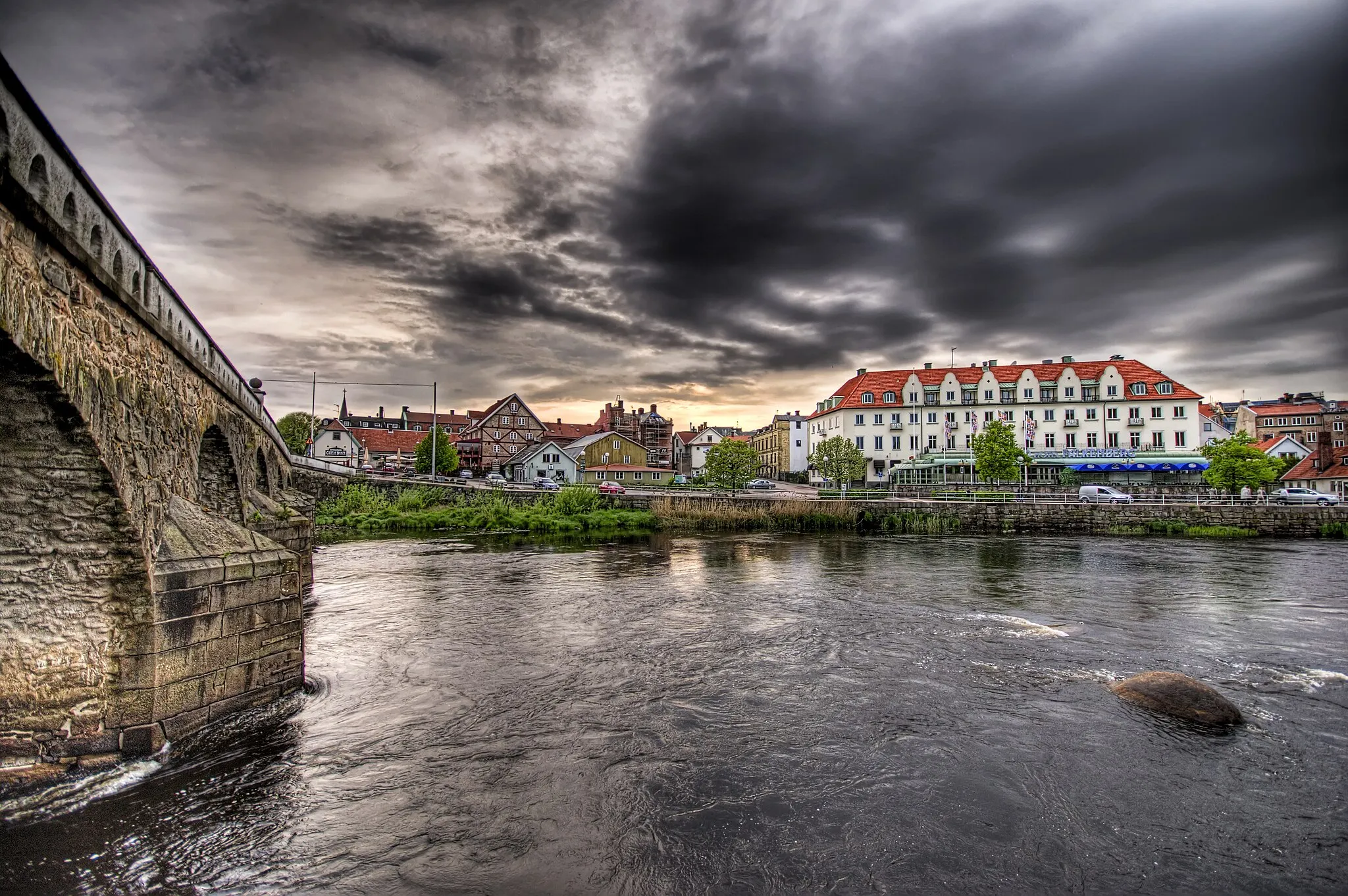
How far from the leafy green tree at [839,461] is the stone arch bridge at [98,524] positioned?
5457cm

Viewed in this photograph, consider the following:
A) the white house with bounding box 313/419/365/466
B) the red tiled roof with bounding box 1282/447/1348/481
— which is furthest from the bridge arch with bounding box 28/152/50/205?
the white house with bounding box 313/419/365/466

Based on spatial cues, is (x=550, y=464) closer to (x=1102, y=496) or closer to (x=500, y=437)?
(x=500, y=437)

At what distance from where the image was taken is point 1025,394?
7844cm

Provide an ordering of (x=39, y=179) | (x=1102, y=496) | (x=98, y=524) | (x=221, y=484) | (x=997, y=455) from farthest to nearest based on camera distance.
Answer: (x=997, y=455)
(x=1102, y=496)
(x=221, y=484)
(x=98, y=524)
(x=39, y=179)

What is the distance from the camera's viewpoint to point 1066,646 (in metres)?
13.8

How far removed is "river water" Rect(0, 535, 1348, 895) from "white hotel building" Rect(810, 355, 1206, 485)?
6126cm

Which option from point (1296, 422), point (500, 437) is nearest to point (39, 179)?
point (500, 437)

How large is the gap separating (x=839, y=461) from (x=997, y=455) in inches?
545

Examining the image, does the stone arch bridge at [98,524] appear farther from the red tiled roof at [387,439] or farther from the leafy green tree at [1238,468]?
the red tiled roof at [387,439]

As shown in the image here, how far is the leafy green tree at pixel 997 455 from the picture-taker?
186ft

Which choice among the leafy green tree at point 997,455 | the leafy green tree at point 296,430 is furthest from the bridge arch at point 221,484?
the leafy green tree at point 296,430

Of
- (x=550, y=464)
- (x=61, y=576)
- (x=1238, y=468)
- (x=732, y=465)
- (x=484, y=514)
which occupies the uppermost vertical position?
(x=550, y=464)

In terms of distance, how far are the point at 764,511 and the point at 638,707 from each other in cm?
3760

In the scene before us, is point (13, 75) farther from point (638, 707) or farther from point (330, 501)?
point (330, 501)
